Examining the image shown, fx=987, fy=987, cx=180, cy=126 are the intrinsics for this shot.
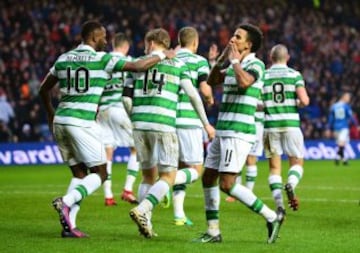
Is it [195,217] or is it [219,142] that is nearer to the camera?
Answer: [219,142]

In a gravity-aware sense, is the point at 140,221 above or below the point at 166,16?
below

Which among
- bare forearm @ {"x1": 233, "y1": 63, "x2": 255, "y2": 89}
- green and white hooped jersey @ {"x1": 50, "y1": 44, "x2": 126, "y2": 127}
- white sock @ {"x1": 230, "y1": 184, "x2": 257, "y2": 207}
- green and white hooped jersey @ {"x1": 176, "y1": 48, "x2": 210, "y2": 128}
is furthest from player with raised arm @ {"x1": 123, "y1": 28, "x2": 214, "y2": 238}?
green and white hooped jersey @ {"x1": 176, "y1": 48, "x2": 210, "y2": 128}

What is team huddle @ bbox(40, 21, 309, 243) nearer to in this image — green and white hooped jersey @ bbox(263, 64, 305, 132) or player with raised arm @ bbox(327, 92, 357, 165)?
green and white hooped jersey @ bbox(263, 64, 305, 132)

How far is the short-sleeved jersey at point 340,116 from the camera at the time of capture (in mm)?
29719

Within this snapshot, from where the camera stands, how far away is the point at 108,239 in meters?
11.6

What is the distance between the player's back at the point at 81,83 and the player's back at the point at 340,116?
1873cm

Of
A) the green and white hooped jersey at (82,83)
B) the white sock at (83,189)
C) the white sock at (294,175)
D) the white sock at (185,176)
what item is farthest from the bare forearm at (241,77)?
the white sock at (294,175)

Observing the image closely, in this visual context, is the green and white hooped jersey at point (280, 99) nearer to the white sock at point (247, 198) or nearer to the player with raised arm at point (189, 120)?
the player with raised arm at point (189, 120)

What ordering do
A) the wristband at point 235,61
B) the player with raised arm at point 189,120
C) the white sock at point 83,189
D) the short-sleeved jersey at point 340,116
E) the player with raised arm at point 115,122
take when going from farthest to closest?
1. the short-sleeved jersey at point 340,116
2. the player with raised arm at point 115,122
3. the player with raised arm at point 189,120
4. the white sock at point 83,189
5. the wristband at point 235,61

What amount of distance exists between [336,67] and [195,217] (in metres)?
23.7

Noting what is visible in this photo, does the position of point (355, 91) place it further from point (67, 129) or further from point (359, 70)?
point (67, 129)

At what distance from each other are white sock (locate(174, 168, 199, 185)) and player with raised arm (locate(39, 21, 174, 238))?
149 centimetres

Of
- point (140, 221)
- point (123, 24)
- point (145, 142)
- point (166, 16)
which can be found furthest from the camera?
point (166, 16)

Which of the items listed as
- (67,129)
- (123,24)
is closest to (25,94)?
(123,24)
